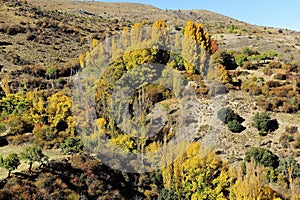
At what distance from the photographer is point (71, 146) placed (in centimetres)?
3062

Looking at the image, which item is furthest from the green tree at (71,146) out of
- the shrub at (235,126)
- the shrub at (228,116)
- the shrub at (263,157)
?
the shrub at (228,116)

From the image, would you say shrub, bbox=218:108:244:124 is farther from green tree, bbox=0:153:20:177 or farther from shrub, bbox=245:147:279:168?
green tree, bbox=0:153:20:177

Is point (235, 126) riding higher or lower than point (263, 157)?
higher

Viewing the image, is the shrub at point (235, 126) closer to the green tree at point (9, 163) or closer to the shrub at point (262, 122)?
the shrub at point (262, 122)

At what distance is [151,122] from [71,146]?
30.6 ft

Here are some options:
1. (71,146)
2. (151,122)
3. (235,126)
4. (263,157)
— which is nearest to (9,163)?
(71,146)

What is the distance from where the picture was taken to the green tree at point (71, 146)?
30250 millimetres

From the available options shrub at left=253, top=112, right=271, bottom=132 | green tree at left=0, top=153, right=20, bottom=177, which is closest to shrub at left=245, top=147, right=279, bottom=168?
shrub at left=253, top=112, right=271, bottom=132

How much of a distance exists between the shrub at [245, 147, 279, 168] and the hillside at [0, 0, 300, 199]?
9 cm

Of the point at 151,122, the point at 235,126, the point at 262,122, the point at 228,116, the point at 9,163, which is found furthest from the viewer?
the point at 228,116

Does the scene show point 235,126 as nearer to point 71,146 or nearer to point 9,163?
point 71,146

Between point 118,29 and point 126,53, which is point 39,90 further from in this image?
point 118,29

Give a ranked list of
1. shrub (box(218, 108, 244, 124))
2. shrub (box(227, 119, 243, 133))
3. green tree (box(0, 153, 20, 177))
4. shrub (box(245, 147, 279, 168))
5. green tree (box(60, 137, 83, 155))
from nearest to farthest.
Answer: green tree (box(0, 153, 20, 177)), green tree (box(60, 137, 83, 155)), shrub (box(245, 147, 279, 168)), shrub (box(227, 119, 243, 133)), shrub (box(218, 108, 244, 124))

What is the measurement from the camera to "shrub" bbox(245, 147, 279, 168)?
30438 millimetres
